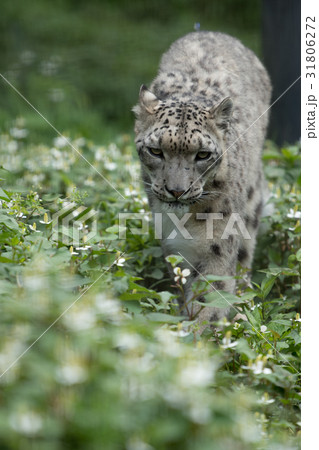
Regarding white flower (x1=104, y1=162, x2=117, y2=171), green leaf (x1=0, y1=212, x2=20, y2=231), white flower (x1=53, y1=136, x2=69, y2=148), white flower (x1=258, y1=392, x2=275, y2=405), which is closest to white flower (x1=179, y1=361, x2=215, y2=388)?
white flower (x1=258, y1=392, x2=275, y2=405)

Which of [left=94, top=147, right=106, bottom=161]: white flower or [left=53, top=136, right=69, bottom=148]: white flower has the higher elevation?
[left=53, top=136, right=69, bottom=148]: white flower

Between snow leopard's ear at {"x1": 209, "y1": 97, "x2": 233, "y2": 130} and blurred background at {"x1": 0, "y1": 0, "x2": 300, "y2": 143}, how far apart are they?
556 centimetres

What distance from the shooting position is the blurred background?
Answer: 1170 centimetres

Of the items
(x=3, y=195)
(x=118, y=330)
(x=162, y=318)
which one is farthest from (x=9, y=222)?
(x=118, y=330)

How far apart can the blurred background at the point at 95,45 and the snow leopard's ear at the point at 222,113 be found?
5.56 meters

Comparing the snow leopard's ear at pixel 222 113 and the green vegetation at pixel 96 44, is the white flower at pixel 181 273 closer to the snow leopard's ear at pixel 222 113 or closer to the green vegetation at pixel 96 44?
the snow leopard's ear at pixel 222 113

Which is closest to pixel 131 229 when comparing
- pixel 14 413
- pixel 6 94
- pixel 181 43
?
pixel 181 43

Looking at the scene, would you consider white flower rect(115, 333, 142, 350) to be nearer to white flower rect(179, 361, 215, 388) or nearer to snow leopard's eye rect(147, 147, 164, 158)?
white flower rect(179, 361, 215, 388)

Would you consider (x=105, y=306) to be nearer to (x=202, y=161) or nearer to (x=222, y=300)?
(x=222, y=300)

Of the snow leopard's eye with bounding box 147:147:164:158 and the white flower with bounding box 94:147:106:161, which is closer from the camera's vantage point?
the snow leopard's eye with bounding box 147:147:164:158

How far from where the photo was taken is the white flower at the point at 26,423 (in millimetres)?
2523

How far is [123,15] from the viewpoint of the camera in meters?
13.7

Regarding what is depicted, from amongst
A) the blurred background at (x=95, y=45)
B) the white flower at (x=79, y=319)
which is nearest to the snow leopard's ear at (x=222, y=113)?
the white flower at (x=79, y=319)

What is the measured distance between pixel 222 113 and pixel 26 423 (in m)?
3.38
